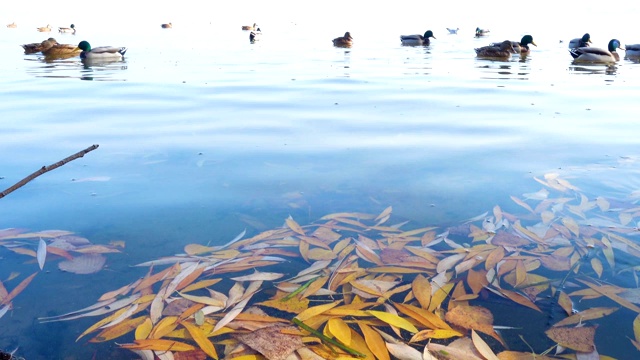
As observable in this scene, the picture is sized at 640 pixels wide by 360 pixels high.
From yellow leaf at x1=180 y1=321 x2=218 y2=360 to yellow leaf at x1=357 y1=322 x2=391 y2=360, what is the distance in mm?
558

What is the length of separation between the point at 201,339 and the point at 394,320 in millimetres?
756

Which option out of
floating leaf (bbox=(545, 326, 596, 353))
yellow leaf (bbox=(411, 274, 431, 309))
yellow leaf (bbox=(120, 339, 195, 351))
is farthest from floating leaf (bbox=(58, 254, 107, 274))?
floating leaf (bbox=(545, 326, 596, 353))

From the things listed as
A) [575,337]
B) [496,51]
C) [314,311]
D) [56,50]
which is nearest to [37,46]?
[56,50]

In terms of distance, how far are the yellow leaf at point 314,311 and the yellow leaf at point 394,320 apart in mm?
165

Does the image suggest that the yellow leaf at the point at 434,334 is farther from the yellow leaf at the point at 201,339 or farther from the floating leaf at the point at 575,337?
the yellow leaf at the point at 201,339

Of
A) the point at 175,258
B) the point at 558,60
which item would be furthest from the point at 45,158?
the point at 558,60

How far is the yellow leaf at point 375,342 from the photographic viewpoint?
1759mm

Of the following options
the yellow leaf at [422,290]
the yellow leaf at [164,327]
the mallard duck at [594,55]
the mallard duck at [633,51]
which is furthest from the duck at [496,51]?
the yellow leaf at [164,327]

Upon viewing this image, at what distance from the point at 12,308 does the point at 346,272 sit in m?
1.43

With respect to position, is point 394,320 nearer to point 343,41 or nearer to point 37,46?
point 37,46

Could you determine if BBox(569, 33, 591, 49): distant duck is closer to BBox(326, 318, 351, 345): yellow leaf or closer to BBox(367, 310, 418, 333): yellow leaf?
BBox(367, 310, 418, 333): yellow leaf

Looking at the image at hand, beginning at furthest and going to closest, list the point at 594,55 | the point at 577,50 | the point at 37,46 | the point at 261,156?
the point at 37,46 < the point at 577,50 < the point at 594,55 < the point at 261,156

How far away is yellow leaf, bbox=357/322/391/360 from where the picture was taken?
1.76 meters

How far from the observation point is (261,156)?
4203mm
